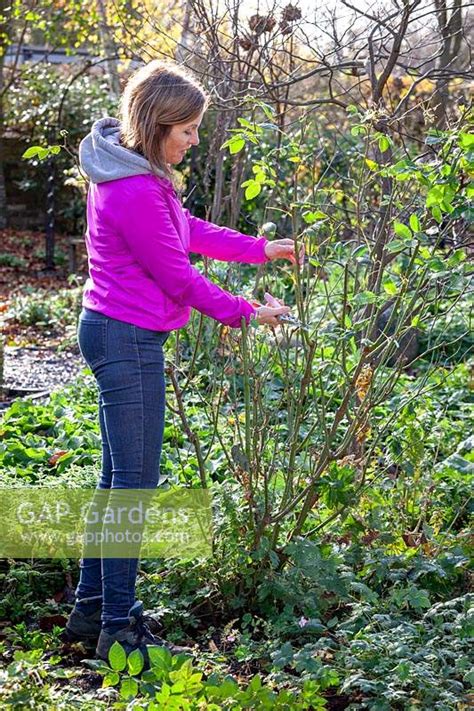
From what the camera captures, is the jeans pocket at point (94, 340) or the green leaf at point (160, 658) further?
the jeans pocket at point (94, 340)

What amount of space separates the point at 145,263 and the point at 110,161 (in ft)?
1.00

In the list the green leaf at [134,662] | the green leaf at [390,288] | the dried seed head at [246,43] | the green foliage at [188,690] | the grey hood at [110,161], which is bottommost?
the green foliage at [188,690]

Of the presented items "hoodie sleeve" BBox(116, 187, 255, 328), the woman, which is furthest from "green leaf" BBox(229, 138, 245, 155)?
"hoodie sleeve" BBox(116, 187, 255, 328)

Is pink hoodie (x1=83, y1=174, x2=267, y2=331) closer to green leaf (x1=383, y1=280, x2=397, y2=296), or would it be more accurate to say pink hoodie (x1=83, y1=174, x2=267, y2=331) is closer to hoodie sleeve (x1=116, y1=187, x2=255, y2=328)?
hoodie sleeve (x1=116, y1=187, x2=255, y2=328)

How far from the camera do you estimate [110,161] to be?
9.73 feet

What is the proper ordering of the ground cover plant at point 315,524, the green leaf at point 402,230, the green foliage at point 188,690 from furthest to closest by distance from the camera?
the green leaf at point 402,230 < the ground cover plant at point 315,524 < the green foliage at point 188,690

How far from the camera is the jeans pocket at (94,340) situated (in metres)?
3.00

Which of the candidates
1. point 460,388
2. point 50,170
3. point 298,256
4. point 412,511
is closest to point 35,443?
point 412,511

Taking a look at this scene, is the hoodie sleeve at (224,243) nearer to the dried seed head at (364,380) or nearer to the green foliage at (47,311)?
the dried seed head at (364,380)

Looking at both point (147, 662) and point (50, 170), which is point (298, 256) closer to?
point (147, 662)

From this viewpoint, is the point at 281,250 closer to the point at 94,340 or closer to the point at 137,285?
the point at 137,285

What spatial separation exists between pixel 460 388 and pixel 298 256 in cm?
309

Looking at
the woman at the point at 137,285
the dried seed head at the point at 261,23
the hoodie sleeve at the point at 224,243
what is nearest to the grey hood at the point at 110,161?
the woman at the point at 137,285

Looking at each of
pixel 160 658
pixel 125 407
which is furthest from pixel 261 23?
pixel 160 658
